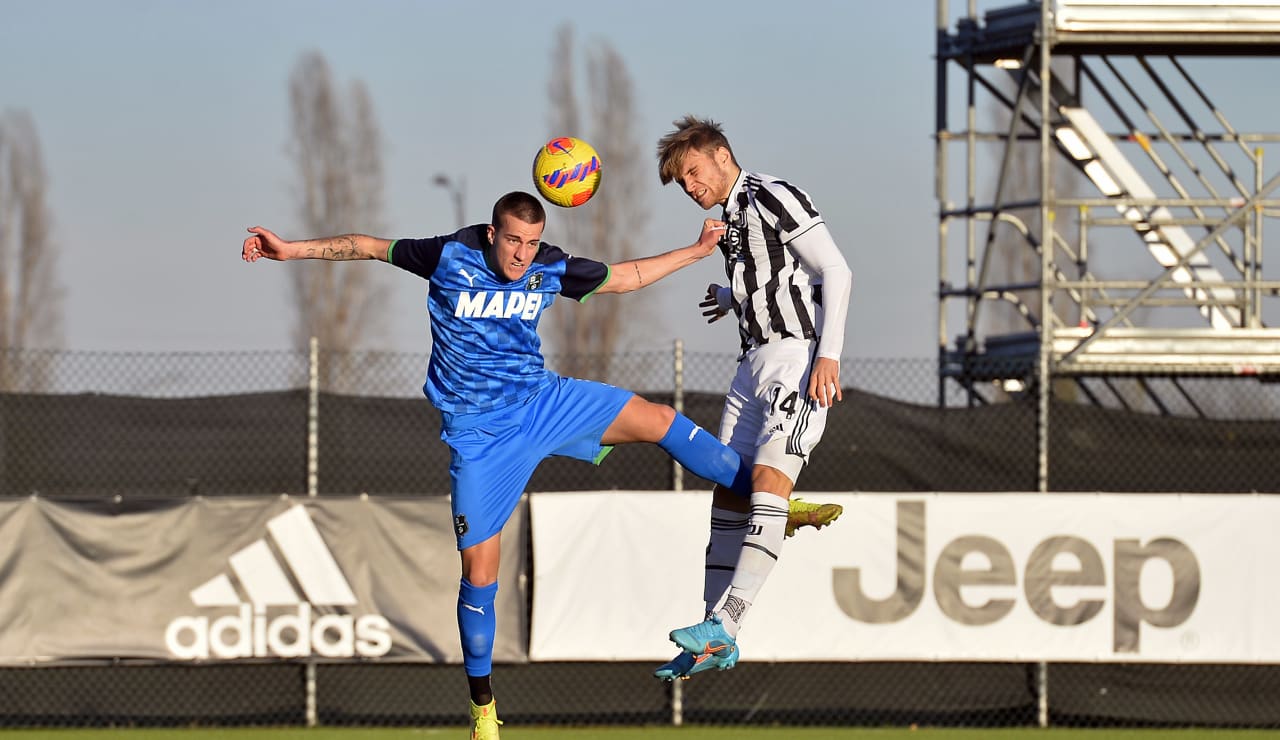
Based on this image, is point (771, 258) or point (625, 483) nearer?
point (771, 258)

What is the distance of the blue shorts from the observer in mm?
9359

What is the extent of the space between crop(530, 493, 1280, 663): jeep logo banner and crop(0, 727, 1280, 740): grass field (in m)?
0.59

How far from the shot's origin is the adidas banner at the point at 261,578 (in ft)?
44.6

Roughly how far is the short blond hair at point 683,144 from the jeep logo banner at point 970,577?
494cm

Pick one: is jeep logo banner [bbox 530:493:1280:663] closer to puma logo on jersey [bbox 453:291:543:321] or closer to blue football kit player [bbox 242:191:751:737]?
blue football kit player [bbox 242:191:751:737]

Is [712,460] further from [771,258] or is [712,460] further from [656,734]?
[656,734]

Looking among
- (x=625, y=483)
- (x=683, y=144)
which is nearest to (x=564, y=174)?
(x=683, y=144)

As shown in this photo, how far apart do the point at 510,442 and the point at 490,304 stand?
0.71 metres

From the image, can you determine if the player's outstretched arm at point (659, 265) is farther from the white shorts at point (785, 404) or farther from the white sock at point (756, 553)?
the white sock at point (756, 553)

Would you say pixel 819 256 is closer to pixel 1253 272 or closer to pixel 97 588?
pixel 97 588

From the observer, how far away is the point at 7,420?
549 inches

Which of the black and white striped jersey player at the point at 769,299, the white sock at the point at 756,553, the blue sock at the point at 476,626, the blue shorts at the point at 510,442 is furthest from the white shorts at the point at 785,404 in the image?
the blue sock at the point at 476,626

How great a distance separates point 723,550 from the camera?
957 centimetres

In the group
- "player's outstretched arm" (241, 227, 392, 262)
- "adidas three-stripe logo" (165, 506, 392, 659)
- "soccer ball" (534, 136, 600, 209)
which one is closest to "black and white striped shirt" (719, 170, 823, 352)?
"soccer ball" (534, 136, 600, 209)
